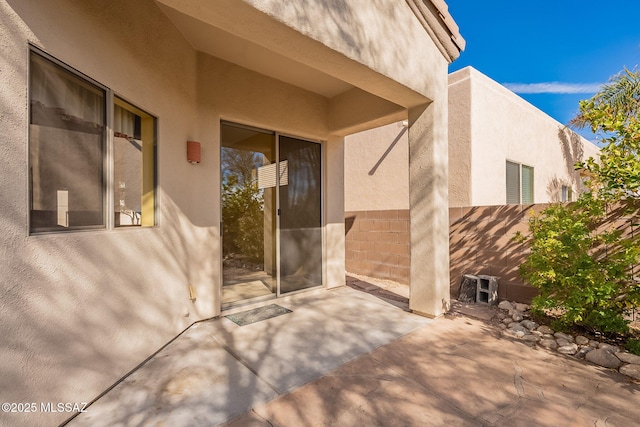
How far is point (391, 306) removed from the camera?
4.07 metres

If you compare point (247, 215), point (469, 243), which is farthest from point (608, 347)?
point (247, 215)

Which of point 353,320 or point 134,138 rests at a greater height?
point 134,138

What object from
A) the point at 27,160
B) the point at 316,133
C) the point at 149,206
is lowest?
the point at 149,206

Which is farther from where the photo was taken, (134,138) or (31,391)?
(134,138)

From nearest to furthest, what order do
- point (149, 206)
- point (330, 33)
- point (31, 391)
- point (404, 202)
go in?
point (31, 391), point (330, 33), point (149, 206), point (404, 202)

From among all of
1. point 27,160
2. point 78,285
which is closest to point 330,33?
point 27,160

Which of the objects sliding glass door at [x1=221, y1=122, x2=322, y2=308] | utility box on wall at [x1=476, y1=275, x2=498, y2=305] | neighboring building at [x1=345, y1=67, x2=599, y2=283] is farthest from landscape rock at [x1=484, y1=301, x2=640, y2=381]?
sliding glass door at [x1=221, y1=122, x2=322, y2=308]

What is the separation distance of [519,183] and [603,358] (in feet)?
16.4

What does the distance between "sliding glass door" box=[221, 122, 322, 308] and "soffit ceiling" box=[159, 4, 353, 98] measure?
2.76 feet

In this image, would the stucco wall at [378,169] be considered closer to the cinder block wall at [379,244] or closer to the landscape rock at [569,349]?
the cinder block wall at [379,244]

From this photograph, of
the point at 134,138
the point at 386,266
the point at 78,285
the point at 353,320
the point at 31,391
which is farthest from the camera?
the point at 386,266

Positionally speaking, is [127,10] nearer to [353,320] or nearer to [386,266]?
[353,320]

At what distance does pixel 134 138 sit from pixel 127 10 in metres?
1.06

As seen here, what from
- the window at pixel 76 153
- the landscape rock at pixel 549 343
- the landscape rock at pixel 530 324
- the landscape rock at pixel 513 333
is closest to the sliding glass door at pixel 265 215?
the window at pixel 76 153
